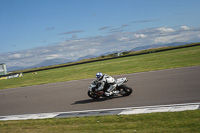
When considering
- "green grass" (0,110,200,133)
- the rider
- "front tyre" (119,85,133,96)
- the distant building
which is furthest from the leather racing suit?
the distant building

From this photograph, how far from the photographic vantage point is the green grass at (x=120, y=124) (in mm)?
6375

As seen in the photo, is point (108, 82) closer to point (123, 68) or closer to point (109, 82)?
point (109, 82)

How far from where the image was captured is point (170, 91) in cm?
1155

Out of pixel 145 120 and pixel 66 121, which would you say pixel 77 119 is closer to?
pixel 66 121

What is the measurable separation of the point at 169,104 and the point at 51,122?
4.24m

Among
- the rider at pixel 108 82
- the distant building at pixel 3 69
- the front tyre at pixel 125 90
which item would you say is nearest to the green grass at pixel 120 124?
the rider at pixel 108 82

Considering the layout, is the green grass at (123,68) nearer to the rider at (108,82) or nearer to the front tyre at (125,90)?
the front tyre at (125,90)

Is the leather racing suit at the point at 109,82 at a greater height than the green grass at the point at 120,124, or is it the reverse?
the leather racing suit at the point at 109,82

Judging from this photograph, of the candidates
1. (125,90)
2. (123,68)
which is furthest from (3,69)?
(125,90)

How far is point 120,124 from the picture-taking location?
24.0 ft

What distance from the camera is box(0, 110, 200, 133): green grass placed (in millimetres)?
6375

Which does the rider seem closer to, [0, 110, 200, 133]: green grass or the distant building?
[0, 110, 200, 133]: green grass

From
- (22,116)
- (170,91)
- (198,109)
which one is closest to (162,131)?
(198,109)

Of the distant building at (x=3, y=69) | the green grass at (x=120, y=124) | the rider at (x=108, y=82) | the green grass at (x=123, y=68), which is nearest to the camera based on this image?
the green grass at (x=120, y=124)
